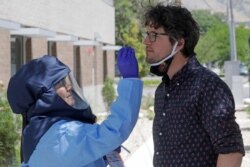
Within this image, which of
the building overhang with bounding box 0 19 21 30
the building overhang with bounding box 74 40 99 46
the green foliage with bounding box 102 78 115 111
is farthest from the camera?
the green foliage with bounding box 102 78 115 111

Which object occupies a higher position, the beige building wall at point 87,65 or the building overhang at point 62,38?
Result: the building overhang at point 62,38

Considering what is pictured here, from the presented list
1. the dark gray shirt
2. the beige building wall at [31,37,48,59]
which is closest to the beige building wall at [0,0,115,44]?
the beige building wall at [31,37,48,59]

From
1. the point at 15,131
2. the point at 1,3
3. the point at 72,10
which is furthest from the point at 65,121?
the point at 72,10

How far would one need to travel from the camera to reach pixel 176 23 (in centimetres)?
283

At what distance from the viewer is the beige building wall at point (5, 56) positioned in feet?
48.8

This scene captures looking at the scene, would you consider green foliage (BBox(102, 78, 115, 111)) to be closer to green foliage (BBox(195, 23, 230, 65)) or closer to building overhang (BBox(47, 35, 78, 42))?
building overhang (BBox(47, 35, 78, 42))

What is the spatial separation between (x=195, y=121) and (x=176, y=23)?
46cm

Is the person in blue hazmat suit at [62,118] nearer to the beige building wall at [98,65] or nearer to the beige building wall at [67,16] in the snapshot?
the beige building wall at [67,16]

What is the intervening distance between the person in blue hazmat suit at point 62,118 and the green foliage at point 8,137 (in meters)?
5.37

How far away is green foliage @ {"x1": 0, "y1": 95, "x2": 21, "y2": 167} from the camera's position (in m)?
8.02

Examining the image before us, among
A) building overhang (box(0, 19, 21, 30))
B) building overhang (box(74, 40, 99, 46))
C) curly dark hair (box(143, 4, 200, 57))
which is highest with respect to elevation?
building overhang (box(0, 19, 21, 30))

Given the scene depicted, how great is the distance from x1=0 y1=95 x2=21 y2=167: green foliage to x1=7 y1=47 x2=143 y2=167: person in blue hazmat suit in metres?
5.37

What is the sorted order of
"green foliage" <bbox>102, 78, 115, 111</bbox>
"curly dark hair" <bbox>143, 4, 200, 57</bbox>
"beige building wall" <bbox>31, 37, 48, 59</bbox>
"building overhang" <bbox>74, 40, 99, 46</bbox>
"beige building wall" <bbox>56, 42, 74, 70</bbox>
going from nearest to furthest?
"curly dark hair" <bbox>143, 4, 200, 57</bbox> → "beige building wall" <bbox>31, 37, 48, 59</bbox> → "beige building wall" <bbox>56, 42, 74, 70</bbox> → "building overhang" <bbox>74, 40, 99, 46</bbox> → "green foliage" <bbox>102, 78, 115, 111</bbox>

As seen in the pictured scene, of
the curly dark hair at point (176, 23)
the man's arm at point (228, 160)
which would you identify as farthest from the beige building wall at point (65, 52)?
the man's arm at point (228, 160)
